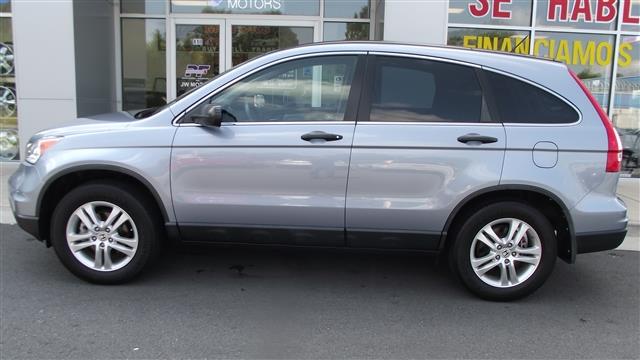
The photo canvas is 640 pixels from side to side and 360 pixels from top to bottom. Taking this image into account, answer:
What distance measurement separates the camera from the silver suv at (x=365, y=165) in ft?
13.1

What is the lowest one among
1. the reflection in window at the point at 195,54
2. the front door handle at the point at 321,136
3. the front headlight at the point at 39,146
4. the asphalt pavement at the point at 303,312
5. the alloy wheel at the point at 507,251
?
the asphalt pavement at the point at 303,312

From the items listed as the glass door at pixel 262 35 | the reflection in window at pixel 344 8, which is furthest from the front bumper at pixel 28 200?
the reflection in window at pixel 344 8

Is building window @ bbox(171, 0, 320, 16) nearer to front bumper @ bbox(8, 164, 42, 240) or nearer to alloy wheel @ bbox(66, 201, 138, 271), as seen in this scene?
front bumper @ bbox(8, 164, 42, 240)

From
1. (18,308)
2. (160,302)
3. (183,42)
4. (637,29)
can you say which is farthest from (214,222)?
(637,29)

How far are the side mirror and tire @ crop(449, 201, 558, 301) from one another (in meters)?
1.95

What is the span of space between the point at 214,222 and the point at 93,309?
1.04 meters

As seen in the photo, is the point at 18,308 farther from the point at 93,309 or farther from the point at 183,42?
the point at 183,42

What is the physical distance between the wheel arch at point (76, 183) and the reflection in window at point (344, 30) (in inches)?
263

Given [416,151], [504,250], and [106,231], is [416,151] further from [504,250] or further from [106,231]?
[106,231]

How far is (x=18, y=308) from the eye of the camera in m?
3.94

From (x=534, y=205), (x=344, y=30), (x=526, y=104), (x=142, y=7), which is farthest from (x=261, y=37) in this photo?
(x=534, y=205)

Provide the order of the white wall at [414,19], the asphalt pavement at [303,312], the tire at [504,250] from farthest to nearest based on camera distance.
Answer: the white wall at [414,19] → the tire at [504,250] → the asphalt pavement at [303,312]

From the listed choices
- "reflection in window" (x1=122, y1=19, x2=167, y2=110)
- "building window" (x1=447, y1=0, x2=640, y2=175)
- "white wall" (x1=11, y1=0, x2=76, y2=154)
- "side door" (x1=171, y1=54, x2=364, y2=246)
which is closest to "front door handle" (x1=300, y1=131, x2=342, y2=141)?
"side door" (x1=171, y1=54, x2=364, y2=246)

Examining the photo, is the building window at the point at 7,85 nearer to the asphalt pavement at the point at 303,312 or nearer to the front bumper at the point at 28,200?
the asphalt pavement at the point at 303,312
